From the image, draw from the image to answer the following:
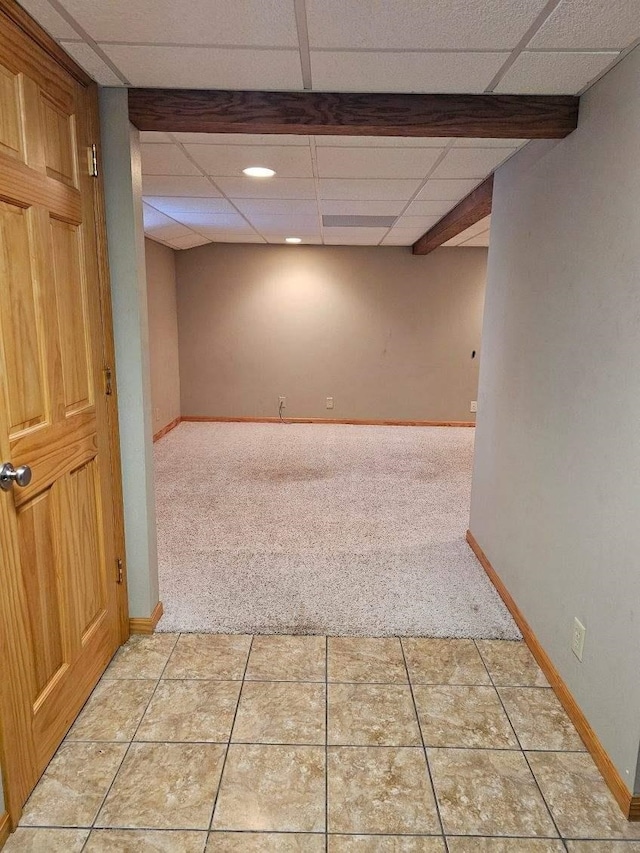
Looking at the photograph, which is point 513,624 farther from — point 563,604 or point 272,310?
point 272,310

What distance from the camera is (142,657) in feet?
7.29

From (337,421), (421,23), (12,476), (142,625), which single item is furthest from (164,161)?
(337,421)

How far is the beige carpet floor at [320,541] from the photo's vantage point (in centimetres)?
254

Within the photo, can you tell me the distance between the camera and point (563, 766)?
171cm

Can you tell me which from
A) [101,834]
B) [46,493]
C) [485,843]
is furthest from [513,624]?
[46,493]

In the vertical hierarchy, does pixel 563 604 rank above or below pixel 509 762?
above

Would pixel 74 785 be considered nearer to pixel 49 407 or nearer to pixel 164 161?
pixel 49 407

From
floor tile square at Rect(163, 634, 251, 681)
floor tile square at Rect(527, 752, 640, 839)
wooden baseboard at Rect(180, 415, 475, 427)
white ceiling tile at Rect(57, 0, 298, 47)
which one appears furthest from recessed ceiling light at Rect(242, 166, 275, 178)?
wooden baseboard at Rect(180, 415, 475, 427)

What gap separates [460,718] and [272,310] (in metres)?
5.43

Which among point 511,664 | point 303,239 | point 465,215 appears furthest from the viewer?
point 303,239

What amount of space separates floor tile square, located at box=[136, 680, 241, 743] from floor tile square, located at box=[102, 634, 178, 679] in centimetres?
12

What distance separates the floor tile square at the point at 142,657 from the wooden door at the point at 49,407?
3.4 inches

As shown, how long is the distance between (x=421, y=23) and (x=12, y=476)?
1.66 meters

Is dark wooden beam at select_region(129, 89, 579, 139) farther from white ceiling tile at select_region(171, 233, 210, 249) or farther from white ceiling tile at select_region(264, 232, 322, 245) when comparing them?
white ceiling tile at select_region(171, 233, 210, 249)
